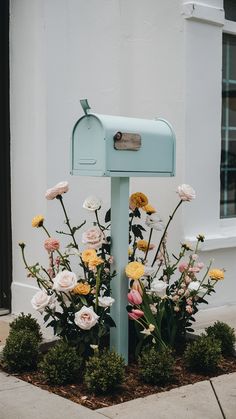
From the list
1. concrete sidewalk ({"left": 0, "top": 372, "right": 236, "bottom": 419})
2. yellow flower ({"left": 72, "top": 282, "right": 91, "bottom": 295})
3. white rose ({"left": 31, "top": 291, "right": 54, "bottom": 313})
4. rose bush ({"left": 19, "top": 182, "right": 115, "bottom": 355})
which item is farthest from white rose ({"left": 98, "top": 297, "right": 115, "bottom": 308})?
concrete sidewalk ({"left": 0, "top": 372, "right": 236, "bottom": 419})

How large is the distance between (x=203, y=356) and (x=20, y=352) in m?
1.22

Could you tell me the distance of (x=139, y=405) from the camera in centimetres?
388

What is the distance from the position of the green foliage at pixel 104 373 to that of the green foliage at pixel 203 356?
61cm

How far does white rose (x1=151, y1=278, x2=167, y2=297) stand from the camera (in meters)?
4.50

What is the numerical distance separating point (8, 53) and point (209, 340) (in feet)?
9.86

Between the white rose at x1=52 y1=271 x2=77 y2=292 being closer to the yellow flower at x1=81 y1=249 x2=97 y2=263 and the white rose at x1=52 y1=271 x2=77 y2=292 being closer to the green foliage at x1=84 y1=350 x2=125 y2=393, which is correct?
the yellow flower at x1=81 y1=249 x2=97 y2=263

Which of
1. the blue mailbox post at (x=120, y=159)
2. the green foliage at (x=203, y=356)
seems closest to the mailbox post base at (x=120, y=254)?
the blue mailbox post at (x=120, y=159)

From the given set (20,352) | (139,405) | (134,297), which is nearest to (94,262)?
(134,297)

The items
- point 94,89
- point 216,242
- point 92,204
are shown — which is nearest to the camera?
point 92,204

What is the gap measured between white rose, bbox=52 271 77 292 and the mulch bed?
618 mm

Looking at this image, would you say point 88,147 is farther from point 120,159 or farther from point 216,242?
point 216,242

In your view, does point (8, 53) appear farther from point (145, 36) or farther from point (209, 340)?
point (209, 340)

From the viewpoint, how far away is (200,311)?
19.7 ft

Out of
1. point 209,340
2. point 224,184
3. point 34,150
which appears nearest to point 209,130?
point 224,184
